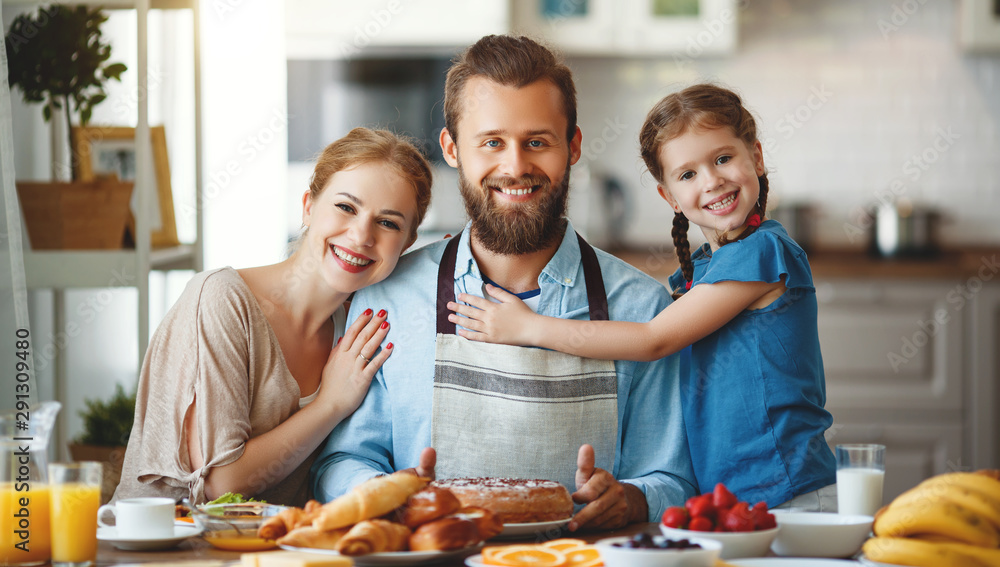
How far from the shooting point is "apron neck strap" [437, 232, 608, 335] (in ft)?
5.80

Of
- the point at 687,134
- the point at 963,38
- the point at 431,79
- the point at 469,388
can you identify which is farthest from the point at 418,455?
the point at 963,38

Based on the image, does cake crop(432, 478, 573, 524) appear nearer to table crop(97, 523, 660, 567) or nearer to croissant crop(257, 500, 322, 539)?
table crop(97, 523, 660, 567)

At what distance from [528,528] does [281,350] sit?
67 centimetres

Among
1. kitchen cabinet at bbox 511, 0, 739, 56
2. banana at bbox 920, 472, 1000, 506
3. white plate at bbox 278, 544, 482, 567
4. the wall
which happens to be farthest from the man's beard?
the wall

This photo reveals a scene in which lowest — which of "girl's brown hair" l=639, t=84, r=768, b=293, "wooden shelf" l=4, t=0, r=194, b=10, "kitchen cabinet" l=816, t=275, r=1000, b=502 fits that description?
"kitchen cabinet" l=816, t=275, r=1000, b=502

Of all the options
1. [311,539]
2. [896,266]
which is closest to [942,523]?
[311,539]

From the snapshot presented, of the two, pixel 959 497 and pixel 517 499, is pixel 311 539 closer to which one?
pixel 517 499

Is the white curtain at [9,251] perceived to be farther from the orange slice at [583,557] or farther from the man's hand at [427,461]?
the orange slice at [583,557]

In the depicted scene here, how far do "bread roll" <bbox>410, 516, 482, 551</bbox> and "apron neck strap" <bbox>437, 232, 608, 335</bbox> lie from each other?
643 mm

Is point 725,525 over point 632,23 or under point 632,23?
under

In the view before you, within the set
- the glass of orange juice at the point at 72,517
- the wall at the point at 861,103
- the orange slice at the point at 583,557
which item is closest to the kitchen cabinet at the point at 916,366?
the wall at the point at 861,103

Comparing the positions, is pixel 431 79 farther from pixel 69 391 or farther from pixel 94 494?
pixel 94 494

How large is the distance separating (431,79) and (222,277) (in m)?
2.40

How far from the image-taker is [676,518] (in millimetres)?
1118
